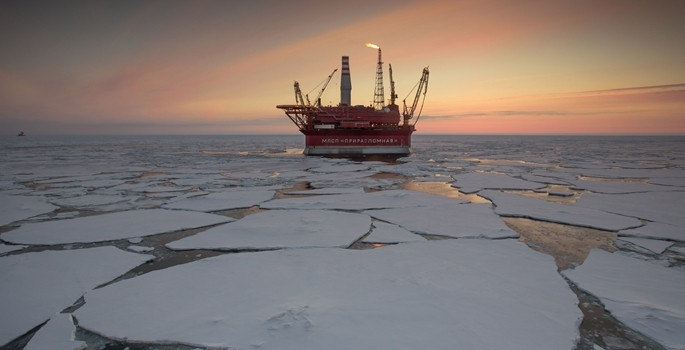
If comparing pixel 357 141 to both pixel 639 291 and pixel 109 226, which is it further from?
pixel 639 291

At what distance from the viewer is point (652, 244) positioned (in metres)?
3.57

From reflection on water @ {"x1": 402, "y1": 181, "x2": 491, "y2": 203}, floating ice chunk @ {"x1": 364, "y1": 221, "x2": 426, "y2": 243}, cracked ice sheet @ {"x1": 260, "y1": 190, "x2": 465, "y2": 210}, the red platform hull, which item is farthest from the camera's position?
the red platform hull

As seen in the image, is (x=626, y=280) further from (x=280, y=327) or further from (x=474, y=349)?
(x=280, y=327)

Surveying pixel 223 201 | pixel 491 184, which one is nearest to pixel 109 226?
pixel 223 201

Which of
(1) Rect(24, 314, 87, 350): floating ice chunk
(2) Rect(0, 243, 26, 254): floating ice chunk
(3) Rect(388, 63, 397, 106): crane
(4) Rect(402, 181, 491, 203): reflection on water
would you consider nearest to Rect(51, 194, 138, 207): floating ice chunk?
(2) Rect(0, 243, 26, 254): floating ice chunk

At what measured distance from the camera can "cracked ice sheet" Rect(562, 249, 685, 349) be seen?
6.63ft

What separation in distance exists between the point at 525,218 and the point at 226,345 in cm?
439

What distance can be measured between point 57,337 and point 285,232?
2268 millimetres

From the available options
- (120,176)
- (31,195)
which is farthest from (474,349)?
(120,176)

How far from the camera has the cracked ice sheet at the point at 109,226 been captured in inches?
149

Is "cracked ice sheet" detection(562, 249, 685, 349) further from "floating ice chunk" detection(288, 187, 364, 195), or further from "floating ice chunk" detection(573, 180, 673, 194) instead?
"floating ice chunk" detection(573, 180, 673, 194)

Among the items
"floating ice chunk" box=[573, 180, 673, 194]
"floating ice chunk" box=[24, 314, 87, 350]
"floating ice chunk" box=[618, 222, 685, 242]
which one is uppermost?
"floating ice chunk" box=[573, 180, 673, 194]

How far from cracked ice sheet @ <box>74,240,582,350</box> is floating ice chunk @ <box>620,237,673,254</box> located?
138 cm

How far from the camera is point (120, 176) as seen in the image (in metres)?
9.62
